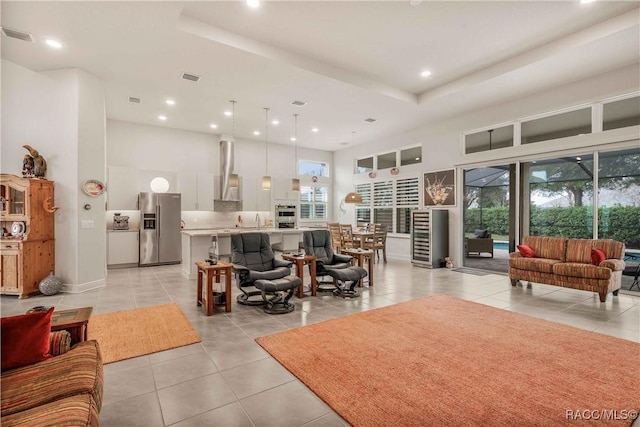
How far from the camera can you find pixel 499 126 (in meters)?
6.89

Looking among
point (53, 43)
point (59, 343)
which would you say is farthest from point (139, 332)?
point (53, 43)

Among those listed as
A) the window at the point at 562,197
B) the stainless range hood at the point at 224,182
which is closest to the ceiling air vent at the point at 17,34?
the stainless range hood at the point at 224,182

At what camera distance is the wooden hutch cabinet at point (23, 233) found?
4.85 meters

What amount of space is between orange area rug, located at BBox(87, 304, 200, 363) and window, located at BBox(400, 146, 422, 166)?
6967 mm

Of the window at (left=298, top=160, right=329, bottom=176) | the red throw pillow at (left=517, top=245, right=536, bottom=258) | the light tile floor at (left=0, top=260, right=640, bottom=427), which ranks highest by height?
the window at (left=298, top=160, right=329, bottom=176)

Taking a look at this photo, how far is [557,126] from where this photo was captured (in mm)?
6020

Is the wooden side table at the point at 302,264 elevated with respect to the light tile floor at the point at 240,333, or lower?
elevated

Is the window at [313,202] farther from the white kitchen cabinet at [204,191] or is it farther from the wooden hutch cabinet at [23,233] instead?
the wooden hutch cabinet at [23,233]

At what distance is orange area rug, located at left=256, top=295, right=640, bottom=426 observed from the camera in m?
2.10

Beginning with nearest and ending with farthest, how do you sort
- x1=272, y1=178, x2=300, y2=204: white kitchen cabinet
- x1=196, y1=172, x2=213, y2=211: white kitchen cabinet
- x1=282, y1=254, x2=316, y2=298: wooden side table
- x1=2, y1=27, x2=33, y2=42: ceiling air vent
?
x1=2, y1=27, x2=33, y2=42: ceiling air vent → x1=282, y1=254, x2=316, y2=298: wooden side table → x1=196, y1=172, x2=213, y2=211: white kitchen cabinet → x1=272, y1=178, x2=300, y2=204: white kitchen cabinet

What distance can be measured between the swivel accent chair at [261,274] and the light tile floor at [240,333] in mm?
214

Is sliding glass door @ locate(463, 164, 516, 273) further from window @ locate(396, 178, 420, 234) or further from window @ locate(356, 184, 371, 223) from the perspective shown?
window @ locate(356, 184, 371, 223)

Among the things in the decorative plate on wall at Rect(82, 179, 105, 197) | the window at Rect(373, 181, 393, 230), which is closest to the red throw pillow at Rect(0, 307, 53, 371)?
the decorative plate on wall at Rect(82, 179, 105, 197)

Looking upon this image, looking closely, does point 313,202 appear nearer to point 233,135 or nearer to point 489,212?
point 233,135
